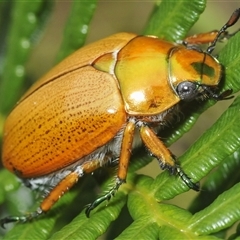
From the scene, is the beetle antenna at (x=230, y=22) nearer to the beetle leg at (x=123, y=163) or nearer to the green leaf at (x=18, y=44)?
the beetle leg at (x=123, y=163)

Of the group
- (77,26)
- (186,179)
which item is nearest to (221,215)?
(186,179)

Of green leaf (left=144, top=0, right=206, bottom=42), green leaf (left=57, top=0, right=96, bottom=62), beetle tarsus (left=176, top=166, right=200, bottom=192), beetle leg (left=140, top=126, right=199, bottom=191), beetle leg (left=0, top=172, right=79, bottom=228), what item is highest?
green leaf (left=144, top=0, right=206, bottom=42)

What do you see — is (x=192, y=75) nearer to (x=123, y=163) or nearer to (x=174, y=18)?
(x=174, y=18)

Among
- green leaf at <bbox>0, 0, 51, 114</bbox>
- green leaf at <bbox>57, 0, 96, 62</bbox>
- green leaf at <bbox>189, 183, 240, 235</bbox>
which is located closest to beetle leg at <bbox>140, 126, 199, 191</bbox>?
green leaf at <bbox>189, 183, 240, 235</bbox>

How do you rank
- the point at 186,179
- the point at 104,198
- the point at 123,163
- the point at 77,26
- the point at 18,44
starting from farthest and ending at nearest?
the point at 18,44 → the point at 77,26 → the point at 123,163 → the point at 104,198 → the point at 186,179

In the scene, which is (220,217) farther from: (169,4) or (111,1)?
(111,1)

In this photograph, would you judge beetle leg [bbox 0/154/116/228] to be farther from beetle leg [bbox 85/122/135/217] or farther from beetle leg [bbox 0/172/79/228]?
beetle leg [bbox 85/122/135/217]

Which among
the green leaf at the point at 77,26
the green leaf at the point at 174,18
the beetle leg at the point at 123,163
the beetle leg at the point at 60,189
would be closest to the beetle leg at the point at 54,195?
the beetle leg at the point at 60,189
